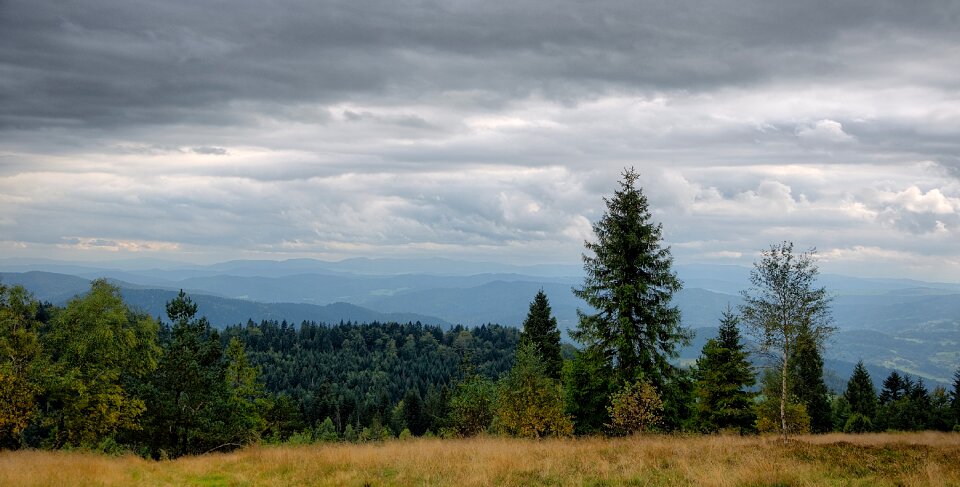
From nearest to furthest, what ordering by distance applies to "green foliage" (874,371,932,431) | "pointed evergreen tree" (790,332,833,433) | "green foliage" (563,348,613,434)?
"green foliage" (563,348,613,434)
"pointed evergreen tree" (790,332,833,433)
"green foliage" (874,371,932,431)

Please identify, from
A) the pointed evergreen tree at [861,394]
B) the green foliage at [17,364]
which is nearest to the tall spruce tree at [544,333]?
the green foliage at [17,364]

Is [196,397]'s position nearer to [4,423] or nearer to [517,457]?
[4,423]

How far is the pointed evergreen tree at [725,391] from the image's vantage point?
4209 cm

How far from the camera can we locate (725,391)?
4234 cm

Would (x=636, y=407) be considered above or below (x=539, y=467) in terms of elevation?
below

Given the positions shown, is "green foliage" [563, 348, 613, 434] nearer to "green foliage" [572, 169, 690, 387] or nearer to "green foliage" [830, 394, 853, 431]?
"green foliage" [572, 169, 690, 387]

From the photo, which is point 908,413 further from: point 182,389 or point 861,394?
point 182,389

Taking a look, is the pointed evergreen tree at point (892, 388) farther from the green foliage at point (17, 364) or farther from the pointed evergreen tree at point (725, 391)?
the green foliage at point (17, 364)

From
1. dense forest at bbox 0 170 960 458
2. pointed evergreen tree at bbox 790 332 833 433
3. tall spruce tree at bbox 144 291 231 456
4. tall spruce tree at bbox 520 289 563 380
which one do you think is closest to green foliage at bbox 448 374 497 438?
dense forest at bbox 0 170 960 458

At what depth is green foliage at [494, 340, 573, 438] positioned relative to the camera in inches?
1092

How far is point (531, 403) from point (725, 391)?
847 inches

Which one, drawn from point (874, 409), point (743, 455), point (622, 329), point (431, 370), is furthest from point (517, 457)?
point (431, 370)

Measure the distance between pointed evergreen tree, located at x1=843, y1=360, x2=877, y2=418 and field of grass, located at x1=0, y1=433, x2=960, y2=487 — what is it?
6224 centimetres

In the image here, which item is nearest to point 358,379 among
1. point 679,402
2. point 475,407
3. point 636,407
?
point 679,402
